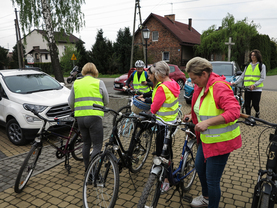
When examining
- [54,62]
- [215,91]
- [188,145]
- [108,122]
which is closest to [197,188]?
[188,145]

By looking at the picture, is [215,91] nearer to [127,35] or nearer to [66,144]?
[66,144]

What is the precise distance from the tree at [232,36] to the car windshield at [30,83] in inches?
1049

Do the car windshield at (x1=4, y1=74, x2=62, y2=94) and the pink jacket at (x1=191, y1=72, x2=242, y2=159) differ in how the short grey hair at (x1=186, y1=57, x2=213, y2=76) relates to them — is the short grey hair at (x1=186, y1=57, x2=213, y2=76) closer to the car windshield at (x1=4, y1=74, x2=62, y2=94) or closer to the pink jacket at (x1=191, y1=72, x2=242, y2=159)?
the pink jacket at (x1=191, y1=72, x2=242, y2=159)

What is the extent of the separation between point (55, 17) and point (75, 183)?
1502 cm

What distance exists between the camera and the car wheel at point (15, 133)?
5.61 meters

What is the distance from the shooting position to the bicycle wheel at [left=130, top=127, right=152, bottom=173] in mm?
3869

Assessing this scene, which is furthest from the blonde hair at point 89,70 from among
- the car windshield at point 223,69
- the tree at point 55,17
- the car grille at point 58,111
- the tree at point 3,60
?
the tree at point 3,60

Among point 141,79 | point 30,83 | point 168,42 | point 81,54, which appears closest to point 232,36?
point 168,42

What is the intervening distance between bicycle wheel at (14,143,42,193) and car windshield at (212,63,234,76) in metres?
8.37

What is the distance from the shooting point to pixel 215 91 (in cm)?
228

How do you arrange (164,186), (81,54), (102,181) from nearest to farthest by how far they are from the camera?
(164,186) → (102,181) → (81,54)

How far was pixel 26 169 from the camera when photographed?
3.61m

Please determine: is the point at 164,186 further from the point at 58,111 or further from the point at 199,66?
the point at 58,111

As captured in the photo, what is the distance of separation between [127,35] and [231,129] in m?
30.4
